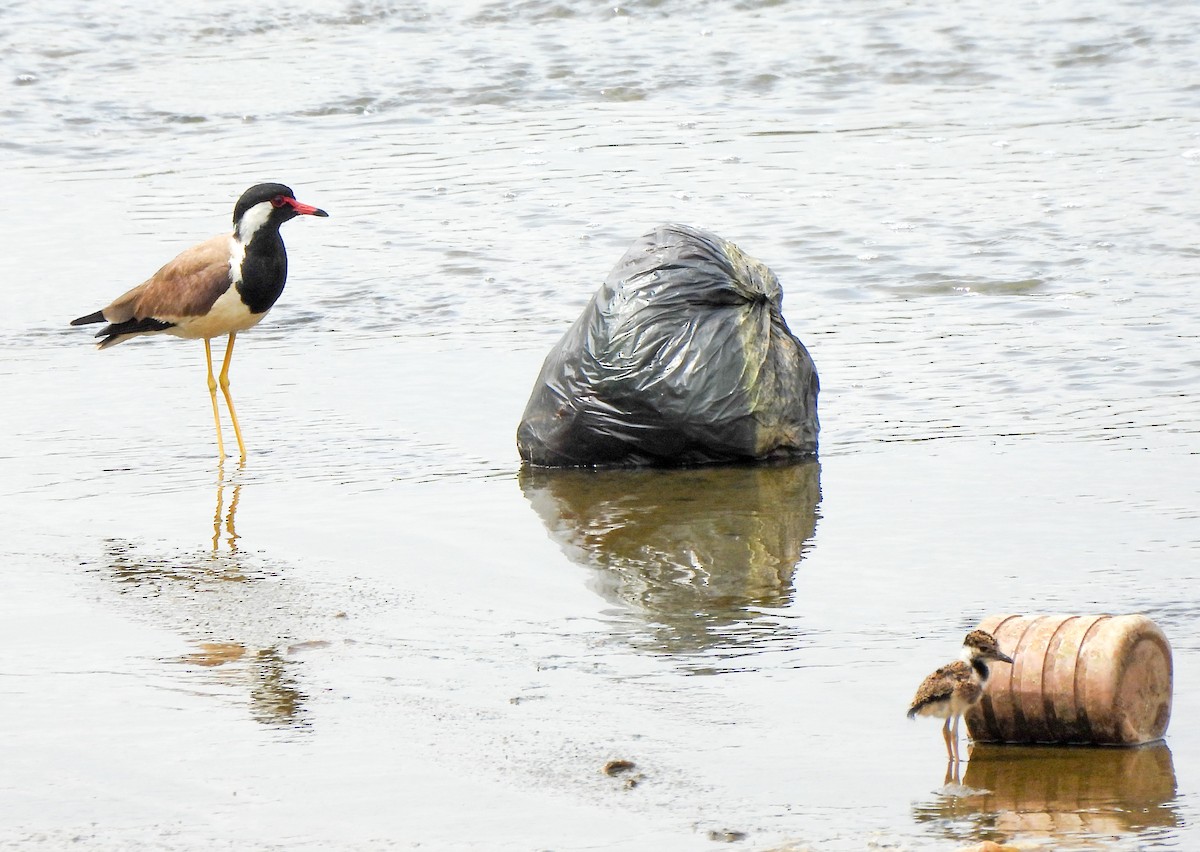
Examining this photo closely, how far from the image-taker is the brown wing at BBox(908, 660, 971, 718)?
4102mm

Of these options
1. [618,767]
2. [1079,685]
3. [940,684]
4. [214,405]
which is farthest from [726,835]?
[214,405]

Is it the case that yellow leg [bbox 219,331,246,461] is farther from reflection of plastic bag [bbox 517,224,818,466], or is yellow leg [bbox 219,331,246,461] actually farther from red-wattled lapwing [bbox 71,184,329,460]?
reflection of plastic bag [bbox 517,224,818,466]

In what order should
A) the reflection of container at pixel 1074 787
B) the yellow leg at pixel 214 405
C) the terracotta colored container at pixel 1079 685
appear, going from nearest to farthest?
the reflection of container at pixel 1074 787 → the terracotta colored container at pixel 1079 685 → the yellow leg at pixel 214 405

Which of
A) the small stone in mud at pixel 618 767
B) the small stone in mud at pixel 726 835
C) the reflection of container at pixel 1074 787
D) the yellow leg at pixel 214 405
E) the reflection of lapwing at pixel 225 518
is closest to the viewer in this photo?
the small stone in mud at pixel 726 835

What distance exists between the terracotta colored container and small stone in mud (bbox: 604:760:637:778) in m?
0.85

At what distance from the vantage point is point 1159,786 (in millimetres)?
4023

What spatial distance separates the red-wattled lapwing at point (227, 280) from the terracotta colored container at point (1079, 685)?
14.2 ft

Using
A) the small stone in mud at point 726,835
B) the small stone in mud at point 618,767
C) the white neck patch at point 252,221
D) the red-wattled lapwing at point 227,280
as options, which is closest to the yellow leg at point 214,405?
the red-wattled lapwing at point 227,280

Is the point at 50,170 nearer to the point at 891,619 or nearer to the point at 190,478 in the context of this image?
the point at 190,478

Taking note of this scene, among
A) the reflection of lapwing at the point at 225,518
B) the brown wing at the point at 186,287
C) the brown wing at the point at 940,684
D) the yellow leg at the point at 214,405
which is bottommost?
the reflection of lapwing at the point at 225,518

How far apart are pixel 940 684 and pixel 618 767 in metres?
0.76

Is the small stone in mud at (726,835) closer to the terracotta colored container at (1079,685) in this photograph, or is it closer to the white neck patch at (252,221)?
the terracotta colored container at (1079,685)

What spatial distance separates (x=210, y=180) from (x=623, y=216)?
3.37 metres

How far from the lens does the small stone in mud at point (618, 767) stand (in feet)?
13.4
